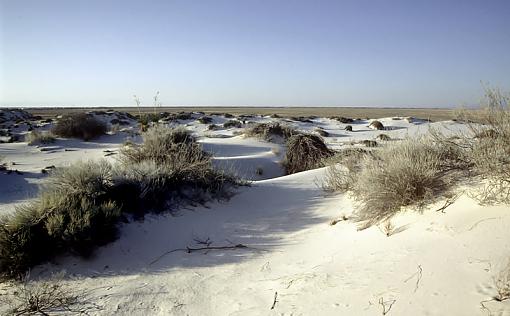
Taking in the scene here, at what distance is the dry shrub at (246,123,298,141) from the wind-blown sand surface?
1107 cm

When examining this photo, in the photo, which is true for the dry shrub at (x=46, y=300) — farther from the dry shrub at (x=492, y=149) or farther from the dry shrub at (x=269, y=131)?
the dry shrub at (x=269, y=131)

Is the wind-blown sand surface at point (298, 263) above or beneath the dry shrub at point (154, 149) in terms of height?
beneath

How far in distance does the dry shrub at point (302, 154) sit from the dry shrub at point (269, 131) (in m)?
4.15

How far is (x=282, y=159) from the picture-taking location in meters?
14.6

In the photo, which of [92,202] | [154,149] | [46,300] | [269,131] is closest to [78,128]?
[269,131]

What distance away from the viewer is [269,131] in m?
19.0

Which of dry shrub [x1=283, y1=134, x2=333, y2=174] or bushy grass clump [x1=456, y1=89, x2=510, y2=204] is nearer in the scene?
bushy grass clump [x1=456, y1=89, x2=510, y2=204]

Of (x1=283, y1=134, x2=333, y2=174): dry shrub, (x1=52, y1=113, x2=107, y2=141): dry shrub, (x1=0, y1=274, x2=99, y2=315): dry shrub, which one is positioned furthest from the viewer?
(x1=52, y1=113, x2=107, y2=141): dry shrub

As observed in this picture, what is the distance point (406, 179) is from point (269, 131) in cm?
1409

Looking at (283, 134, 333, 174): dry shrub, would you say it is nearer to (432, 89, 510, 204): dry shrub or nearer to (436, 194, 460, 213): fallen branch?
(432, 89, 510, 204): dry shrub

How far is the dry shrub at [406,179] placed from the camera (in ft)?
16.3

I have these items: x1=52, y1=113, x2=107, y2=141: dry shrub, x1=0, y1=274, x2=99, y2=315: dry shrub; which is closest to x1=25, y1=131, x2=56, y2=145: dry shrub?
x1=52, y1=113, x2=107, y2=141: dry shrub

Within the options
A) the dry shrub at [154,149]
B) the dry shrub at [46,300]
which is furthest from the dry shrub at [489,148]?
the dry shrub at [154,149]

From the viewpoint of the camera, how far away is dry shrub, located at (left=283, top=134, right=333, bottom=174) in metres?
13.7
